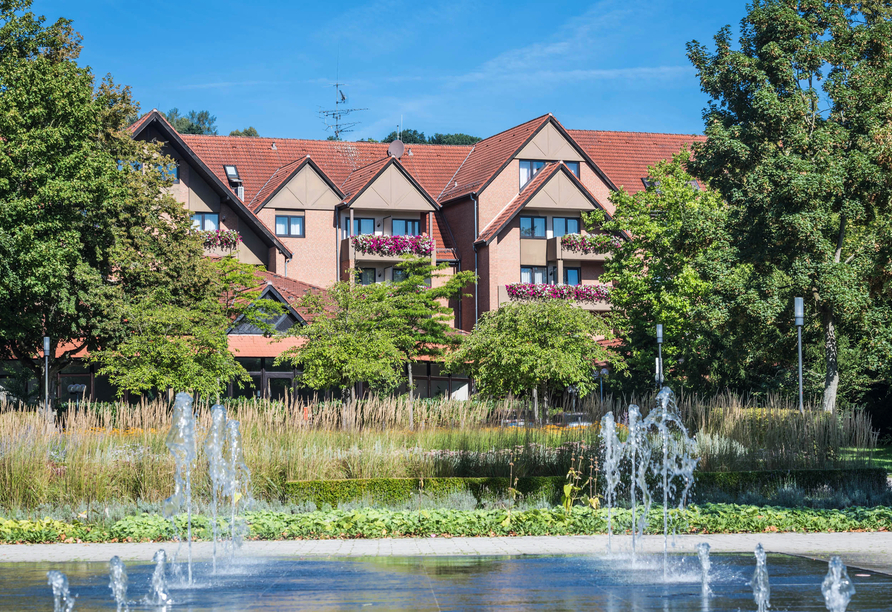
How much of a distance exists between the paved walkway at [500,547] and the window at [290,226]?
31605 mm

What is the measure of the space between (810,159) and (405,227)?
2398 cm

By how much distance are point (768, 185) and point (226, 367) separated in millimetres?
15258

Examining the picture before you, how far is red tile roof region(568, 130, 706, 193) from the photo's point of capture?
50.0 meters

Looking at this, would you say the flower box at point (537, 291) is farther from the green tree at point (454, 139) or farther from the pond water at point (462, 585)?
the green tree at point (454, 139)

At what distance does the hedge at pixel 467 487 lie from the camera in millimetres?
14398

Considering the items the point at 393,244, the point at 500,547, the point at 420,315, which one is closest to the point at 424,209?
the point at 393,244

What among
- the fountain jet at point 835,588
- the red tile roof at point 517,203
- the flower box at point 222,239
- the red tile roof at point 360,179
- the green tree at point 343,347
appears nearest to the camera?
the fountain jet at point 835,588

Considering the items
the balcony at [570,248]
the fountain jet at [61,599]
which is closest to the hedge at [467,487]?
the fountain jet at [61,599]

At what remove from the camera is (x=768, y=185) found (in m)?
23.6

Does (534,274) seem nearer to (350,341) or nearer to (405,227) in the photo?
(405,227)

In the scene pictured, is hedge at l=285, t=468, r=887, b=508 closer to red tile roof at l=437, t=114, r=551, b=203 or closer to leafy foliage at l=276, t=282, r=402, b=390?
leafy foliage at l=276, t=282, r=402, b=390

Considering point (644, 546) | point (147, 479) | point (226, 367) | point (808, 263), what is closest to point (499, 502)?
point (644, 546)

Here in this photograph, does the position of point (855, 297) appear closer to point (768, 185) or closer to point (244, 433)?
point (768, 185)

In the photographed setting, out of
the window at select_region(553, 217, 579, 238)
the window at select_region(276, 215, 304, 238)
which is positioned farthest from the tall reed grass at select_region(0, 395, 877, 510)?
the window at select_region(553, 217, 579, 238)
